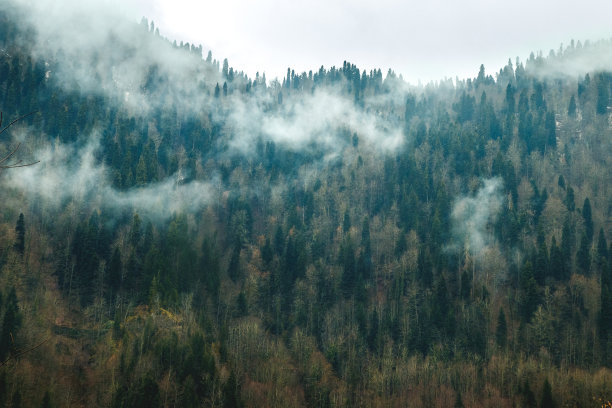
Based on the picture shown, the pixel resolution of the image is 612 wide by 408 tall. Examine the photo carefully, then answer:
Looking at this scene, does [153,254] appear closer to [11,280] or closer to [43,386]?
[11,280]

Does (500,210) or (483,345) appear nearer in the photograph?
(483,345)

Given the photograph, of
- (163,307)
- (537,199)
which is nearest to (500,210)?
(537,199)

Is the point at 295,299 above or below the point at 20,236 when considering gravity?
below

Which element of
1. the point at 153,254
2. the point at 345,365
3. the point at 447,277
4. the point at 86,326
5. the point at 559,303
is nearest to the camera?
the point at 86,326

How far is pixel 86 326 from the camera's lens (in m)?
119

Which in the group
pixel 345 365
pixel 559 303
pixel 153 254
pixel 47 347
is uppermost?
pixel 153 254

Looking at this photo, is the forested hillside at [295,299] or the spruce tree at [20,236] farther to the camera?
the spruce tree at [20,236]

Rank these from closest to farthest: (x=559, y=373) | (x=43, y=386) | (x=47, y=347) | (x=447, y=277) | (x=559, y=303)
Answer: (x=43, y=386) → (x=47, y=347) → (x=559, y=373) → (x=559, y=303) → (x=447, y=277)

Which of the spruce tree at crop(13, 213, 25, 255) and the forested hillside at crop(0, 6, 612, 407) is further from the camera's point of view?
the spruce tree at crop(13, 213, 25, 255)

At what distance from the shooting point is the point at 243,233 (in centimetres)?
18875

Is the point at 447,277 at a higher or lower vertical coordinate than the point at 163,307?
higher

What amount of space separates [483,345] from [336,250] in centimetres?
6990

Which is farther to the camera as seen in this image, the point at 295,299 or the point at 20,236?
the point at 295,299

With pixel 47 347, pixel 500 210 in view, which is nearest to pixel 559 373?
pixel 500 210
